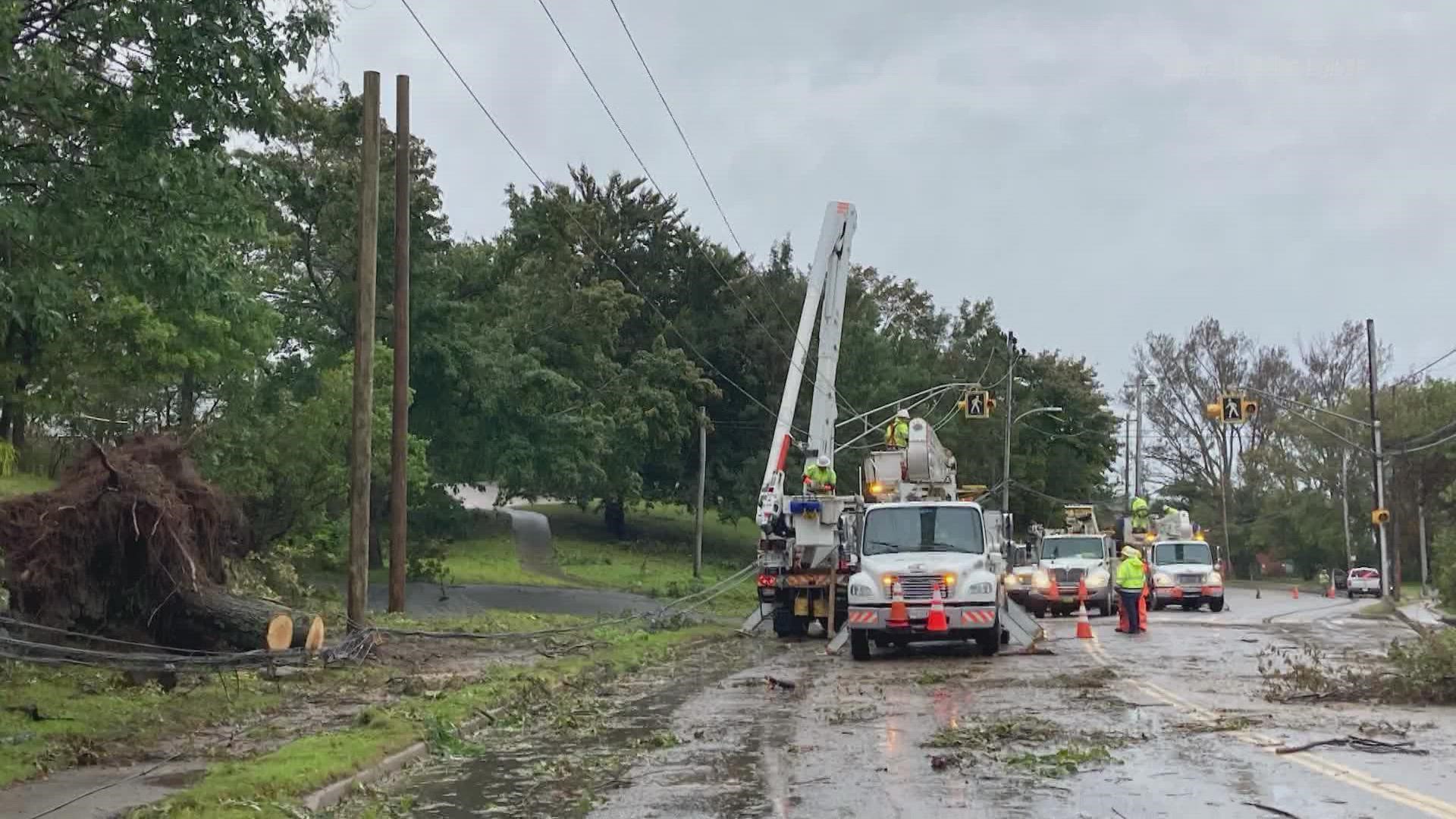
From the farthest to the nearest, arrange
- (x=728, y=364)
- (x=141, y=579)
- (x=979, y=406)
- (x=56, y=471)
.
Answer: (x=728, y=364) < (x=979, y=406) < (x=56, y=471) < (x=141, y=579)

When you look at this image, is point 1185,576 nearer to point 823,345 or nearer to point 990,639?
point 823,345

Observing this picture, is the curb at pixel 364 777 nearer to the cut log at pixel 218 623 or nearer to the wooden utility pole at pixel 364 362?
the cut log at pixel 218 623

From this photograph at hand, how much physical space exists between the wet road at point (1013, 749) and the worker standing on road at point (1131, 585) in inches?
238

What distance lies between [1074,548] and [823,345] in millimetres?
10312

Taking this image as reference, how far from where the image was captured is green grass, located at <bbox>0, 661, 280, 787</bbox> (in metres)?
11.1

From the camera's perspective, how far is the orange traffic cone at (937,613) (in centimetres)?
2094

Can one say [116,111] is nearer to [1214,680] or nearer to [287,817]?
[287,817]

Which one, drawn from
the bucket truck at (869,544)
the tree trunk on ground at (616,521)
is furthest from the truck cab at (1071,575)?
the tree trunk on ground at (616,521)

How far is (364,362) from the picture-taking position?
19094mm

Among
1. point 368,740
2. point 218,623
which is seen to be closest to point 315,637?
point 218,623

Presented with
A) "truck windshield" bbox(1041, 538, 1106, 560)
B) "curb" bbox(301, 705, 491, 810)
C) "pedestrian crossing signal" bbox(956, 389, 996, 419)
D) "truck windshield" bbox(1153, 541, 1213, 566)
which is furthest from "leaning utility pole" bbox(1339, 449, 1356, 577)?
"curb" bbox(301, 705, 491, 810)

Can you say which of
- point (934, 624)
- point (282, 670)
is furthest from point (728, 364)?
point (282, 670)

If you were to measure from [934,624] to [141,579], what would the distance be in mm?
11143

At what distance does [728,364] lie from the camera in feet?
195
